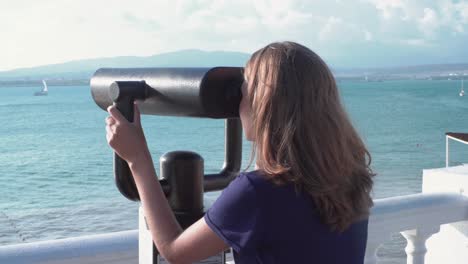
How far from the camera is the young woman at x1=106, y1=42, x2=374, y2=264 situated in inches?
50.0

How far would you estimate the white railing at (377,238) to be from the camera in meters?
1.68

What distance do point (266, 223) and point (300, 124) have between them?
0.18m

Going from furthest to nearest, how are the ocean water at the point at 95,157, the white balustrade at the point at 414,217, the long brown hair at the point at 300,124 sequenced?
the ocean water at the point at 95,157 < the white balustrade at the point at 414,217 < the long brown hair at the point at 300,124

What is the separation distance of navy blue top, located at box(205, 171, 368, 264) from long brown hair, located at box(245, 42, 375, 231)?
2 centimetres

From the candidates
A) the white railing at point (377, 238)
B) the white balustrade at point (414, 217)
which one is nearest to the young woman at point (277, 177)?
the white railing at point (377, 238)

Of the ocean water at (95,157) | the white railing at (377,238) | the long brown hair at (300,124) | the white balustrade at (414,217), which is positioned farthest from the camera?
the ocean water at (95,157)

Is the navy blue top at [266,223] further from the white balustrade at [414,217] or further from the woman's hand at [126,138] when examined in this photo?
the white balustrade at [414,217]

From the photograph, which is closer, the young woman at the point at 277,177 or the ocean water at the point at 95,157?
the young woman at the point at 277,177

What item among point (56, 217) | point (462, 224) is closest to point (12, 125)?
point (56, 217)

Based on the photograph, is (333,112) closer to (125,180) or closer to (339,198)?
(339,198)

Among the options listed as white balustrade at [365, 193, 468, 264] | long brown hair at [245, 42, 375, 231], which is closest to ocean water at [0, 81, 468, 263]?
long brown hair at [245, 42, 375, 231]

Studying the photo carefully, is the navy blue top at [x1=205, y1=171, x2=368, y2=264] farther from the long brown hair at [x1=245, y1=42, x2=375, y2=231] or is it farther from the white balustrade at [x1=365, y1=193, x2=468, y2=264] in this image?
the white balustrade at [x1=365, y1=193, x2=468, y2=264]

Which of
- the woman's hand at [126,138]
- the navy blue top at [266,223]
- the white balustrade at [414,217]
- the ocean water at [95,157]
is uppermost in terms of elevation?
the woman's hand at [126,138]

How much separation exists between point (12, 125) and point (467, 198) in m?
52.6
